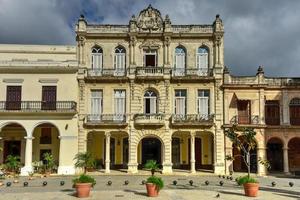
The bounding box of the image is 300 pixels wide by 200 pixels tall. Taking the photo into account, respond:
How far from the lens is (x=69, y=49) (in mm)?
36812

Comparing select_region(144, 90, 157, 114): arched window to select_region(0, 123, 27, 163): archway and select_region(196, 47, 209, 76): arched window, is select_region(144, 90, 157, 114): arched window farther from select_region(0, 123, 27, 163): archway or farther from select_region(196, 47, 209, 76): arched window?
select_region(0, 123, 27, 163): archway

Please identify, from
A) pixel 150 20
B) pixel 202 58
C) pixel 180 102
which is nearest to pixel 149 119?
pixel 180 102

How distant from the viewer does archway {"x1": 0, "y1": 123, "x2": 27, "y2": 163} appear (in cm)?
3666

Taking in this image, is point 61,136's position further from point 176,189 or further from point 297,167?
point 297,167

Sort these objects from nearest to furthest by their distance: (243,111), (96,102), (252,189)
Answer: (252,189) < (96,102) < (243,111)

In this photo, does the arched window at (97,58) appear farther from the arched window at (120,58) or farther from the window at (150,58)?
the window at (150,58)

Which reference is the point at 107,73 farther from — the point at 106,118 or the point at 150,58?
the point at 150,58

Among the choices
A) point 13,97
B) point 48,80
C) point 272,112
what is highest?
point 48,80

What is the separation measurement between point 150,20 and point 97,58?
618cm

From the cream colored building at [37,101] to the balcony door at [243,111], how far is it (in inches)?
595

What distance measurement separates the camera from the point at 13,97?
35.4 m

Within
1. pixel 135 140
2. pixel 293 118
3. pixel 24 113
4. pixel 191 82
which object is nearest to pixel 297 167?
pixel 293 118

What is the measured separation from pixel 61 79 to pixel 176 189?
1666 cm

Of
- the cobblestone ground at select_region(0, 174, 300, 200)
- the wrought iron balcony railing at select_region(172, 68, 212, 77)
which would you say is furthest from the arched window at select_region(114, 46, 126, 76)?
the cobblestone ground at select_region(0, 174, 300, 200)
